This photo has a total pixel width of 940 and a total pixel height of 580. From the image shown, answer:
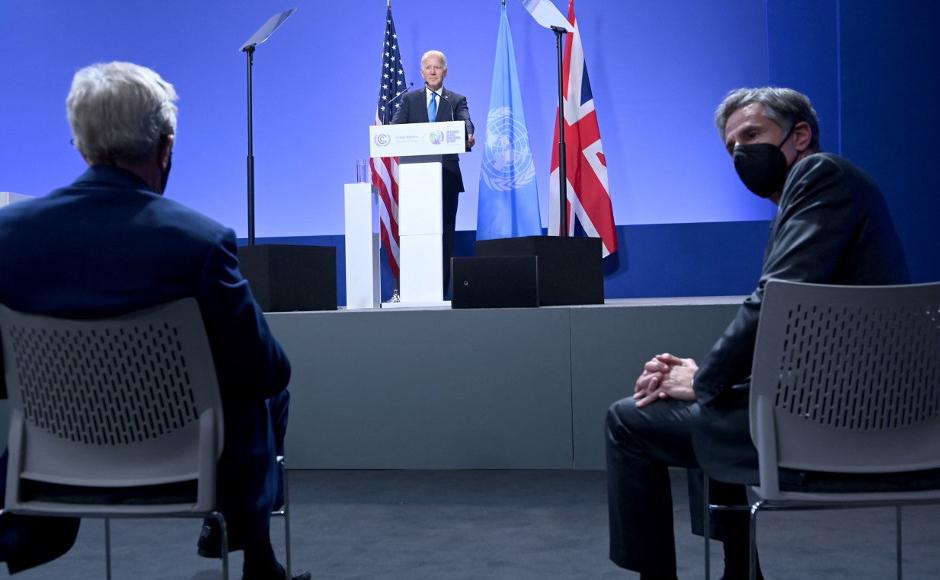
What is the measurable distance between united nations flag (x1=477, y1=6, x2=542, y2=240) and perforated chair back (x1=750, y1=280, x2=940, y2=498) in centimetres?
470

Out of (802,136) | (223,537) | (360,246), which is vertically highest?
(802,136)

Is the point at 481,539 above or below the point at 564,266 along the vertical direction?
below

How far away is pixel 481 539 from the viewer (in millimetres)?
2574

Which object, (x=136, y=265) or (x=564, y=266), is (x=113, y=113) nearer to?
(x=136, y=265)

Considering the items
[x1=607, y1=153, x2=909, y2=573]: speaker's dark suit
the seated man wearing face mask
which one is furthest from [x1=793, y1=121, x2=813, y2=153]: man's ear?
[x1=607, y1=153, x2=909, y2=573]: speaker's dark suit

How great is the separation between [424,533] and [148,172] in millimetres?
1510

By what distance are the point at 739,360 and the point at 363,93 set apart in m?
5.71

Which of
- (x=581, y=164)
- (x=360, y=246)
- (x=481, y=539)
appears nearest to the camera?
(x=481, y=539)

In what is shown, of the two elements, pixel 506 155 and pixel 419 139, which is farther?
pixel 506 155

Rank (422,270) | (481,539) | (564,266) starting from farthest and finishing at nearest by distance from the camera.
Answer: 1. (422,270)
2. (564,266)
3. (481,539)

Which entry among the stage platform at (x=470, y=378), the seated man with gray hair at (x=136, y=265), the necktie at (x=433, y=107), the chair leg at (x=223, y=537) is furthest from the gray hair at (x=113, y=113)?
the necktie at (x=433, y=107)

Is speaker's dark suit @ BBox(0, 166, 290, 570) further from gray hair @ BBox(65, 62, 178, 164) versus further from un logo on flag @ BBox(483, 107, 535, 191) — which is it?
un logo on flag @ BBox(483, 107, 535, 191)

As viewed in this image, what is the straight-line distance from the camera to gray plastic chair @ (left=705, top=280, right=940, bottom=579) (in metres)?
1.36

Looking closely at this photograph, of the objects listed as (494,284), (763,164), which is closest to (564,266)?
(494,284)
